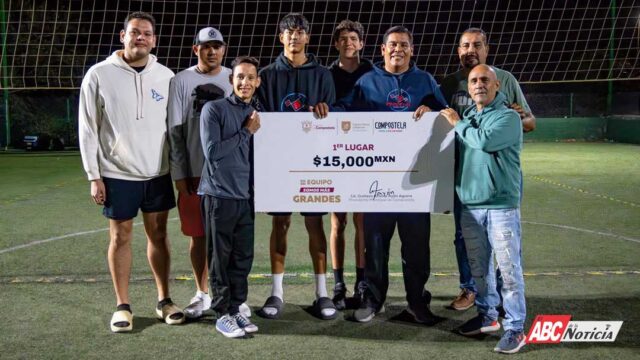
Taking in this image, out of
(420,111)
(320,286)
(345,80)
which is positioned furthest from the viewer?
(345,80)

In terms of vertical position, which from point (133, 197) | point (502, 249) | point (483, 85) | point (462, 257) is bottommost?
point (462, 257)

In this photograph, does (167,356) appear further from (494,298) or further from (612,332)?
(612,332)

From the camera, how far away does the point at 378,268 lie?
5.23 metres

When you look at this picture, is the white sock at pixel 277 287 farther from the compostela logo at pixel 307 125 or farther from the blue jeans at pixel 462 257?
the blue jeans at pixel 462 257

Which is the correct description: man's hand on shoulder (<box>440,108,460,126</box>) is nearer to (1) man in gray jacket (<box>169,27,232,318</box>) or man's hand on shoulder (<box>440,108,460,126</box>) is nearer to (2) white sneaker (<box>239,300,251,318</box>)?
(1) man in gray jacket (<box>169,27,232,318</box>)

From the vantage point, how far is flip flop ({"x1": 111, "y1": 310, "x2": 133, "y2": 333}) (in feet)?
16.3

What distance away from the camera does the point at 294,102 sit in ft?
17.3

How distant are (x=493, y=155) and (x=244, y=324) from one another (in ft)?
6.39

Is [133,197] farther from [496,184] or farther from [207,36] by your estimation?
[496,184]

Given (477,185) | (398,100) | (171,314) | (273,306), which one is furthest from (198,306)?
(477,185)

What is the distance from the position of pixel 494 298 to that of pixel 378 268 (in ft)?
2.69

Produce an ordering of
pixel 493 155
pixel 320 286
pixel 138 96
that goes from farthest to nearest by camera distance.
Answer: pixel 320 286, pixel 138 96, pixel 493 155

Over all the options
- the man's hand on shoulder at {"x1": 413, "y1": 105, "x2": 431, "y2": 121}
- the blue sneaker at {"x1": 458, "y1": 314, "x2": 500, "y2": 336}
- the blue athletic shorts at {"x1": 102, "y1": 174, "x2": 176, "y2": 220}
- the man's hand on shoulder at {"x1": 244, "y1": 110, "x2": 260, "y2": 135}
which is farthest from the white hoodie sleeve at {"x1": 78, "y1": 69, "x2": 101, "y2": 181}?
the blue sneaker at {"x1": 458, "y1": 314, "x2": 500, "y2": 336}

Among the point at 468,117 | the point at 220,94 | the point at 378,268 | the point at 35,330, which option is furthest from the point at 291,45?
the point at 35,330
